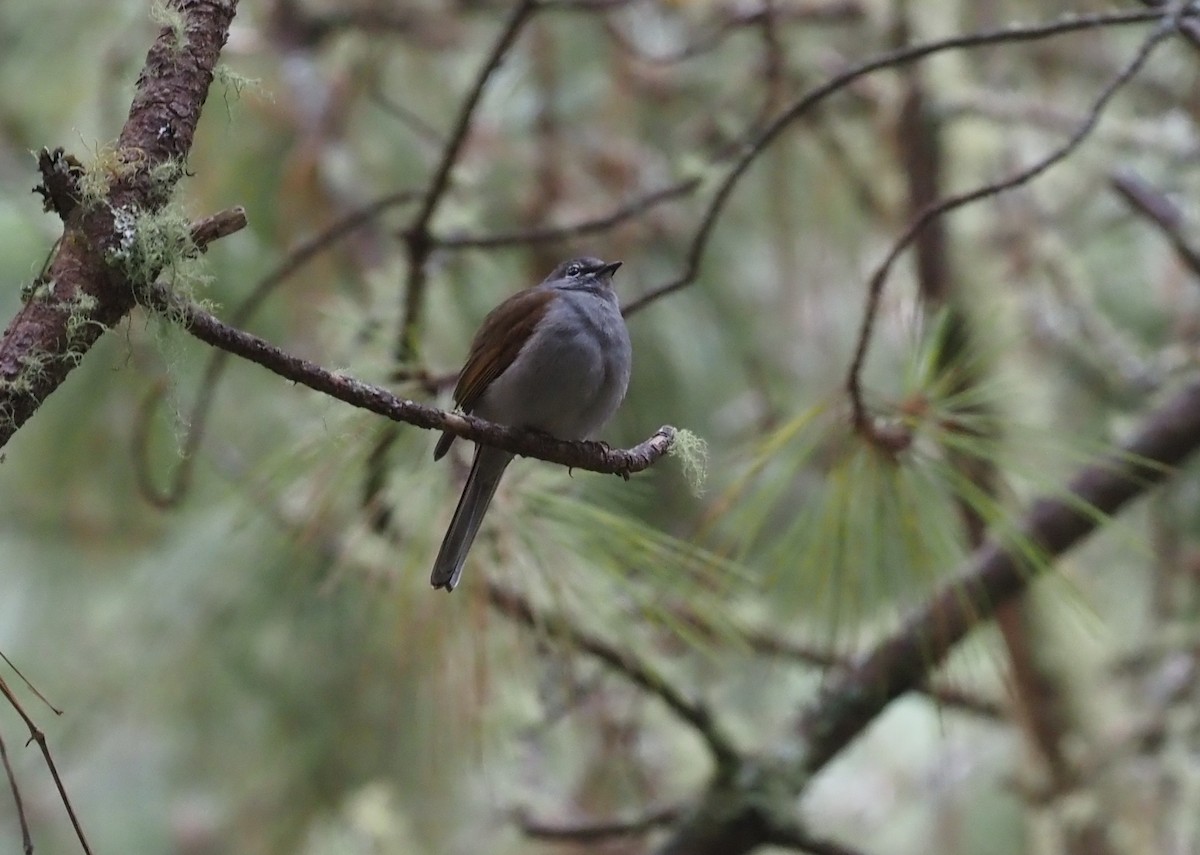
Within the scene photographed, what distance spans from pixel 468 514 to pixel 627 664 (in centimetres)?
68

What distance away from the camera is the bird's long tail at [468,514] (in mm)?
2113

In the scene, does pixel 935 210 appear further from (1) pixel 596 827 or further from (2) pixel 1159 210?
(1) pixel 596 827

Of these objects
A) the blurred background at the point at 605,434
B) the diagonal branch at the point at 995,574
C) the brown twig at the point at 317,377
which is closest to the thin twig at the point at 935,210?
the blurred background at the point at 605,434

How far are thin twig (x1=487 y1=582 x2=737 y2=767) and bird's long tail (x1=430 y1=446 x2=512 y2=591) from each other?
34 centimetres

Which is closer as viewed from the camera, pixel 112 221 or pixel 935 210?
pixel 112 221

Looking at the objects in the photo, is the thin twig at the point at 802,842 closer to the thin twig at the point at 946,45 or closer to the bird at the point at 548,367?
the bird at the point at 548,367

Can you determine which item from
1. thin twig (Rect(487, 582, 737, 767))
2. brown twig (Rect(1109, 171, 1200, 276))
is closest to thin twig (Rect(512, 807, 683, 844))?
thin twig (Rect(487, 582, 737, 767))

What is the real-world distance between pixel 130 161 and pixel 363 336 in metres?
1.36

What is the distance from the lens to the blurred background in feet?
A: 8.38

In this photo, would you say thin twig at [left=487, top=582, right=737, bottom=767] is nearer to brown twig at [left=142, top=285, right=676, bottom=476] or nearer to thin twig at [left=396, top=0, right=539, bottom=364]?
thin twig at [left=396, top=0, right=539, bottom=364]

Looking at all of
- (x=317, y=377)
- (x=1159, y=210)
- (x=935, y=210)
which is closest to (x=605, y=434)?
(x=1159, y=210)

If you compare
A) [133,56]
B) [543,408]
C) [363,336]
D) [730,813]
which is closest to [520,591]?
[543,408]

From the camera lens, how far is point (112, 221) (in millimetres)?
1273

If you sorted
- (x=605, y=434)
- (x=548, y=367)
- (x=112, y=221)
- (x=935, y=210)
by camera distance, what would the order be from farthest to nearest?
(x=605, y=434)
(x=548, y=367)
(x=935, y=210)
(x=112, y=221)
